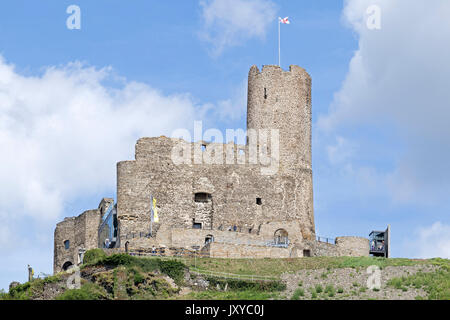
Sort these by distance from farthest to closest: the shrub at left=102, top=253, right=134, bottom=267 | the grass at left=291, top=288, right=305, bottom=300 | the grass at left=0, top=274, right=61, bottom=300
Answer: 1. the shrub at left=102, top=253, right=134, bottom=267
2. the grass at left=0, top=274, right=61, bottom=300
3. the grass at left=291, top=288, right=305, bottom=300

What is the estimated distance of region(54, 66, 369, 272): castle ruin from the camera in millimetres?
80750

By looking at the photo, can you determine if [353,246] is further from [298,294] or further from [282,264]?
[298,294]

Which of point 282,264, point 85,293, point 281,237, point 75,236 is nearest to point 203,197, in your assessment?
point 281,237

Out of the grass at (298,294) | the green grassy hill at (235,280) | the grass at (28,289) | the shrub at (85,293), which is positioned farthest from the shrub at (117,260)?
the grass at (298,294)

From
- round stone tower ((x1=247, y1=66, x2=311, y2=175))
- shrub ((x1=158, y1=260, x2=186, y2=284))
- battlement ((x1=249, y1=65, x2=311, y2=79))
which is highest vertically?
battlement ((x1=249, y1=65, x2=311, y2=79))

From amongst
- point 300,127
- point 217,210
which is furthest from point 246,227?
point 300,127

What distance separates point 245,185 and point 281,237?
6219 mm

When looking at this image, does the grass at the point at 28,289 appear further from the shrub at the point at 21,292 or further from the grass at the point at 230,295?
the grass at the point at 230,295

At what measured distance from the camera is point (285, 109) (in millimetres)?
85938

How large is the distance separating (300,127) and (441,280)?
23.5 meters

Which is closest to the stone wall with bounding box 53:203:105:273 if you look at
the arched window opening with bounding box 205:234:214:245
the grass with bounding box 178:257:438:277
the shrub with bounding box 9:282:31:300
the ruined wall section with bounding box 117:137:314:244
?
the ruined wall section with bounding box 117:137:314:244

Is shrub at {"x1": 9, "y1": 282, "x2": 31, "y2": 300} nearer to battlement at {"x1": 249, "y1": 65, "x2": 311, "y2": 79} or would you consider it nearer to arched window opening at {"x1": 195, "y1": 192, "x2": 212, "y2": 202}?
arched window opening at {"x1": 195, "y1": 192, "x2": 212, "y2": 202}

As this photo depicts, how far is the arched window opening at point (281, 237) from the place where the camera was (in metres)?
79.2

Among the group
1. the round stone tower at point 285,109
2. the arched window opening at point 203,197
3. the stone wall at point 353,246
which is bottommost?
the stone wall at point 353,246
